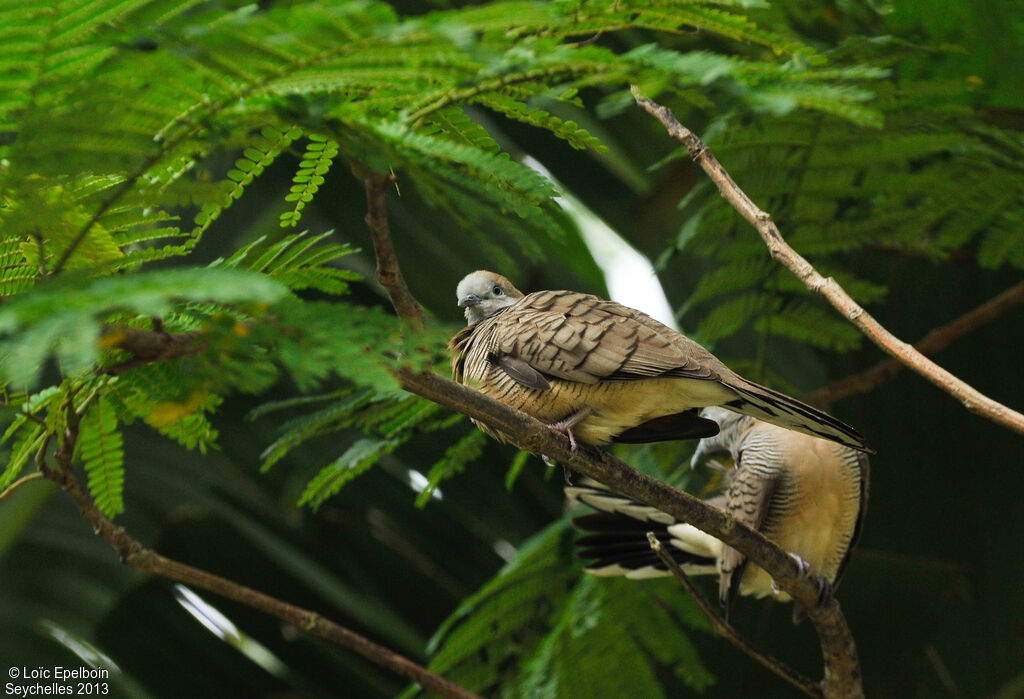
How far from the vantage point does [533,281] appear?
5168mm

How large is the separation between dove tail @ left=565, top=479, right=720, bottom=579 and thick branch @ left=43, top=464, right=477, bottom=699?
2.36 ft

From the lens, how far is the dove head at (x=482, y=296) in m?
2.87

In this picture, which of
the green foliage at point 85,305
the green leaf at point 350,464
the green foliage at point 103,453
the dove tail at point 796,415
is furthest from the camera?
the green leaf at point 350,464

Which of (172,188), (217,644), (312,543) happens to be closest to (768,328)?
(172,188)

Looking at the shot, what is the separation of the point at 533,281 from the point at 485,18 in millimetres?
3995

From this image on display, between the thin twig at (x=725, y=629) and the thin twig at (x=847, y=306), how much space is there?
0.75 meters

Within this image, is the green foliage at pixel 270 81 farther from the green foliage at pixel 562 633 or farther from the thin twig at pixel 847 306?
the green foliage at pixel 562 633

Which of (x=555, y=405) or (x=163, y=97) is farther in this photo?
(x=555, y=405)

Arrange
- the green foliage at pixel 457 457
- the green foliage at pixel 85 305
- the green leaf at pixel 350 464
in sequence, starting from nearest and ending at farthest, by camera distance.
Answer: the green foliage at pixel 85 305, the green leaf at pixel 350 464, the green foliage at pixel 457 457

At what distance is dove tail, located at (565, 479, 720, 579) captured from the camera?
10.1 feet

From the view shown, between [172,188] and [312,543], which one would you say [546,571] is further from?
[172,188]

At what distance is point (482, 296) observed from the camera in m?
2.87

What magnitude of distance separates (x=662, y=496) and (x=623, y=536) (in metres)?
1.19

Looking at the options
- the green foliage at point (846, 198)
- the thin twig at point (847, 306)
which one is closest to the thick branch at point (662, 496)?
the thin twig at point (847, 306)
